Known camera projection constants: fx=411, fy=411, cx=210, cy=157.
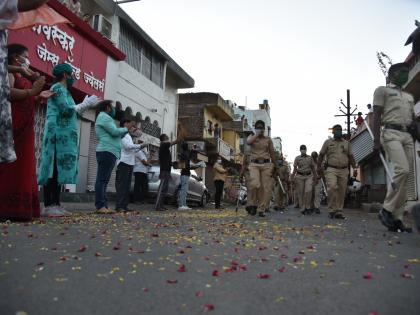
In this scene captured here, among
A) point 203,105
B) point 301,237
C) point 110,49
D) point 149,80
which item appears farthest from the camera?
point 203,105

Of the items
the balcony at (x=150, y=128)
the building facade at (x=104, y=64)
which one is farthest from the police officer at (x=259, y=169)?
the balcony at (x=150, y=128)

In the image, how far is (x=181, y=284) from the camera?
220 cm

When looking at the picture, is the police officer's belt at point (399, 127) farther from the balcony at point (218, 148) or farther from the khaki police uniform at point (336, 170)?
the balcony at point (218, 148)

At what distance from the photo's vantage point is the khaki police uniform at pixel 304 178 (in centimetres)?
1082

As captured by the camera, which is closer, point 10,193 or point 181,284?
point 181,284

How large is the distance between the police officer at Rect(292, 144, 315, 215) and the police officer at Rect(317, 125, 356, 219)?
6.87 ft

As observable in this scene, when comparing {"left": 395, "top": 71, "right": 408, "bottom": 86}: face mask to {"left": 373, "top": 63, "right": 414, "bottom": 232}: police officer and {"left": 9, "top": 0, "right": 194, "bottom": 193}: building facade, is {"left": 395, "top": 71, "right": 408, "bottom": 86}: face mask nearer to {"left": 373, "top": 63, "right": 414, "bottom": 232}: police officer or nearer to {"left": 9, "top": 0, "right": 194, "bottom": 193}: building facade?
{"left": 373, "top": 63, "right": 414, "bottom": 232}: police officer

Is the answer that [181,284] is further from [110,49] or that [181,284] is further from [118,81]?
[118,81]

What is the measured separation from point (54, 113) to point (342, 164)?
572cm

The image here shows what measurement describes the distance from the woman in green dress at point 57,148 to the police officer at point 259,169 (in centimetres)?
361

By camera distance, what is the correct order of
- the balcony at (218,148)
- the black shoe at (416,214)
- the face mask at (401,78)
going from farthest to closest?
the balcony at (218,148)
the face mask at (401,78)
the black shoe at (416,214)

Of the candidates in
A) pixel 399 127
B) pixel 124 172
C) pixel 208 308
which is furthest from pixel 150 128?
pixel 208 308

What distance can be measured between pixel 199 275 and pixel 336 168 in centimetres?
675

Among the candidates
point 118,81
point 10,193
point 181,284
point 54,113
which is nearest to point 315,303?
point 181,284
